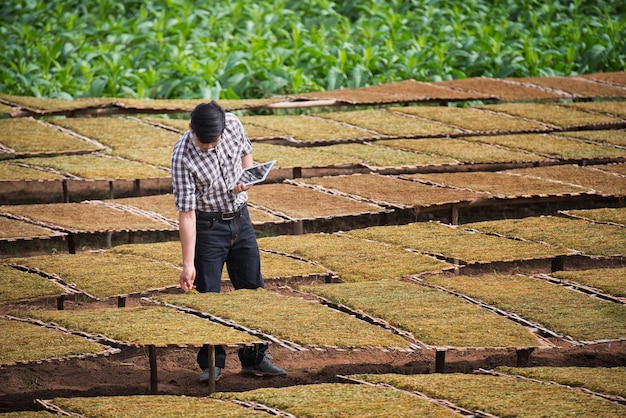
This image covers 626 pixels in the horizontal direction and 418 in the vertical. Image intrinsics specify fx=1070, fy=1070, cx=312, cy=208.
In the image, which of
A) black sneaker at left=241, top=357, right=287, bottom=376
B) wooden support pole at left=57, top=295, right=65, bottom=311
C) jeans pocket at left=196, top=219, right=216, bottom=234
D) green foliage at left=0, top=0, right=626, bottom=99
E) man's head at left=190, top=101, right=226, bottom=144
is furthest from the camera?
green foliage at left=0, top=0, right=626, bottom=99

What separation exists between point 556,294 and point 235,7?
9.58 metres

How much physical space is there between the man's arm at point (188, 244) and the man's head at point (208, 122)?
1.27ft

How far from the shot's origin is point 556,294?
6285 millimetres

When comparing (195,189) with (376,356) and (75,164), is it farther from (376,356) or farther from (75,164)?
(75,164)

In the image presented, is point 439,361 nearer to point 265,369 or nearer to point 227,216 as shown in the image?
point 265,369

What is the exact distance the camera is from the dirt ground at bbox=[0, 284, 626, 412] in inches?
231

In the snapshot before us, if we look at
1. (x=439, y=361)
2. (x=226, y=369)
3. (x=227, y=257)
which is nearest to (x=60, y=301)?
(x=226, y=369)

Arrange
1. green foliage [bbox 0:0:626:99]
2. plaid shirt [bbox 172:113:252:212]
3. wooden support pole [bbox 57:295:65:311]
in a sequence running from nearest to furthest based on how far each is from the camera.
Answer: plaid shirt [bbox 172:113:252:212] < wooden support pole [bbox 57:295:65:311] < green foliage [bbox 0:0:626:99]

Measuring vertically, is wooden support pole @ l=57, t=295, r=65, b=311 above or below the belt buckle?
Result: below

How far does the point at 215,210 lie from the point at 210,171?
24cm

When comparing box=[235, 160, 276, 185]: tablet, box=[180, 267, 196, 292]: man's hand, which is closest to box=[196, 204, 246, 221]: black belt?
box=[235, 160, 276, 185]: tablet

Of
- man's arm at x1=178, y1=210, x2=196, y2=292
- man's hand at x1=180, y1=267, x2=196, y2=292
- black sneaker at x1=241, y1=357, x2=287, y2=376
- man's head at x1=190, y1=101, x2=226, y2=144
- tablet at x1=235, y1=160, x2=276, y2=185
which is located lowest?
black sneaker at x1=241, y1=357, x2=287, y2=376

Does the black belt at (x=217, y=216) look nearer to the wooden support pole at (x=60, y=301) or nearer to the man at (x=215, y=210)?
the man at (x=215, y=210)

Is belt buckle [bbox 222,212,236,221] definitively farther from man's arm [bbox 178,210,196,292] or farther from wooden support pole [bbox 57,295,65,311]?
wooden support pole [bbox 57,295,65,311]
